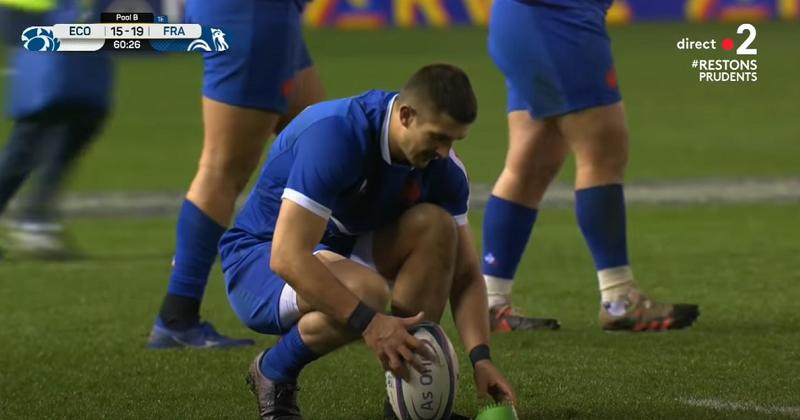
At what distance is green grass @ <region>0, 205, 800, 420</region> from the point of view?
5.29m

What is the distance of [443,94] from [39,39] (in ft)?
14.5

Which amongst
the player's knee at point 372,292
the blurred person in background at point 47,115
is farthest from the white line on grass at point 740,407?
the blurred person in background at point 47,115

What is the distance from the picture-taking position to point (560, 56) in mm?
6598

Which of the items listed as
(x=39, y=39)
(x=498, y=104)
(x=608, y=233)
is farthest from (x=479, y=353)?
(x=498, y=104)

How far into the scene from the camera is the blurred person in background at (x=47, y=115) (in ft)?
28.4

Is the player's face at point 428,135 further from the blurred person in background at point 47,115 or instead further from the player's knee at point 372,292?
the blurred person in background at point 47,115

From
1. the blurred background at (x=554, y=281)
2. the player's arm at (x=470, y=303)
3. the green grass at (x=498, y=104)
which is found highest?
the player's arm at (x=470, y=303)

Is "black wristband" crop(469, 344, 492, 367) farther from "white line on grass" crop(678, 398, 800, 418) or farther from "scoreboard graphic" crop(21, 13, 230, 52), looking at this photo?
"scoreboard graphic" crop(21, 13, 230, 52)

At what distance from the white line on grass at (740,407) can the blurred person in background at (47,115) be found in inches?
173

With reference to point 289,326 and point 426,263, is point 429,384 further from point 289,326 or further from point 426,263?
point 289,326

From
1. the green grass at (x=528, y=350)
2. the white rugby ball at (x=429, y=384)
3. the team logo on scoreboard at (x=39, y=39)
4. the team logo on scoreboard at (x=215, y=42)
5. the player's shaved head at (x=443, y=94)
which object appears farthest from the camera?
the team logo on scoreboard at (x=39, y=39)

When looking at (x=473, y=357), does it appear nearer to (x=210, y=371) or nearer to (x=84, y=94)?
(x=210, y=371)

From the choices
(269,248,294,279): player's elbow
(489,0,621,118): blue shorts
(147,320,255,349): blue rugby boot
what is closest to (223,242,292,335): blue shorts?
(269,248,294,279): player's elbow

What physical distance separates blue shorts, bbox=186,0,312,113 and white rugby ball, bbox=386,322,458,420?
1921 millimetres
